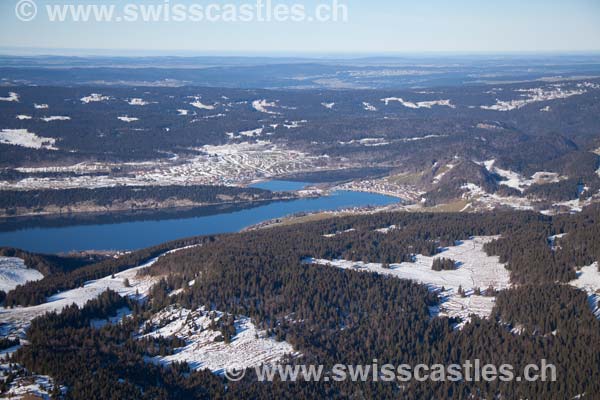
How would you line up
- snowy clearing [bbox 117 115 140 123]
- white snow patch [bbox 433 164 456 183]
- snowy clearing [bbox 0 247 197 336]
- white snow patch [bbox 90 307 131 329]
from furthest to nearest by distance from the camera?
snowy clearing [bbox 117 115 140 123] → white snow patch [bbox 433 164 456 183] → white snow patch [bbox 90 307 131 329] → snowy clearing [bbox 0 247 197 336]

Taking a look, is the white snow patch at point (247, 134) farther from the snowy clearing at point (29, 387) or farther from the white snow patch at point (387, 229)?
the snowy clearing at point (29, 387)

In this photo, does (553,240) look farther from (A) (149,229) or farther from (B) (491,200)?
(A) (149,229)

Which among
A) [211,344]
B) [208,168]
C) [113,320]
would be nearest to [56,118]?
[208,168]

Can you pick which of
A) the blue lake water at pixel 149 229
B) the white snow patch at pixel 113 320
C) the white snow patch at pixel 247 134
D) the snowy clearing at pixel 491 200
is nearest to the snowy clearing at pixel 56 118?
the white snow patch at pixel 247 134

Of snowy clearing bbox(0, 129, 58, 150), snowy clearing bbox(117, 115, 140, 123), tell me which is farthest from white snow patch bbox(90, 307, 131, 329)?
snowy clearing bbox(117, 115, 140, 123)

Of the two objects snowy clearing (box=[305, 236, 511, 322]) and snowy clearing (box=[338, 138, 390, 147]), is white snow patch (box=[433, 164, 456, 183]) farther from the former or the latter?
snowy clearing (box=[305, 236, 511, 322])

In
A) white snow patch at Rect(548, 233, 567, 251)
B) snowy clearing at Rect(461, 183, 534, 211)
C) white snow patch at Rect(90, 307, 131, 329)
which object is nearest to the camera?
white snow patch at Rect(90, 307, 131, 329)
